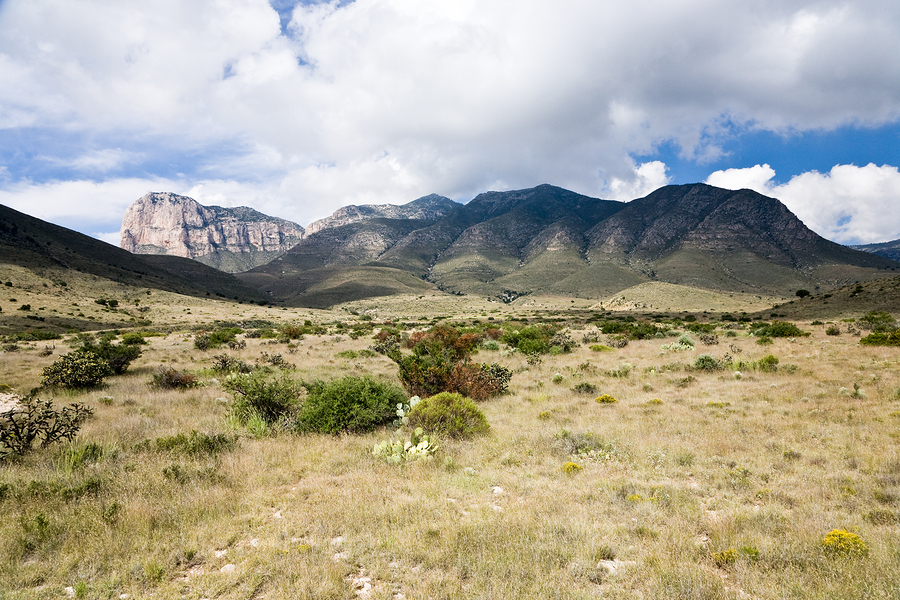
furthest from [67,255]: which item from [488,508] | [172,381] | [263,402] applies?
[488,508]

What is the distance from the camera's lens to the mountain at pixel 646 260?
371ft

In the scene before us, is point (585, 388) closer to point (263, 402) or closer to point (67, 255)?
point (263, 402)

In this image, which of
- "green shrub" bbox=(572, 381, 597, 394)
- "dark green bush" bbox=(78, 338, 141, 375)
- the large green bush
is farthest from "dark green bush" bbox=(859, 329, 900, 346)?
"dark green bush" bbox=(78, 338, 141, 375)

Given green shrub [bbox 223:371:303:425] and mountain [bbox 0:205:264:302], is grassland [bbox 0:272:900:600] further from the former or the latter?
mountain [bbox 0:205:264:302]

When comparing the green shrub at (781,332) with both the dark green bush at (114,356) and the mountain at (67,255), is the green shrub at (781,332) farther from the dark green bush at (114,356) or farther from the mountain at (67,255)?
the mountain at (67,255)

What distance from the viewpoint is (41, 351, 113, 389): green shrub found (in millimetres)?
12273

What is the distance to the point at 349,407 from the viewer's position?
350 inches

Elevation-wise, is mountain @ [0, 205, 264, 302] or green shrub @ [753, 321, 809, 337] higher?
mountain @ [0, 205, 264, 302]

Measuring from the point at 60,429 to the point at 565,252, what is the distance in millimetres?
165518

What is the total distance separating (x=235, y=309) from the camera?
6675cm

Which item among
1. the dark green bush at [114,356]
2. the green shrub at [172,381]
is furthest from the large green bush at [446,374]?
the dark green bush at [114,356]

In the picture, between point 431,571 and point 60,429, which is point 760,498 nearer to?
point 431,571

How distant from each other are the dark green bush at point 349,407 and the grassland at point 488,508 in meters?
0.39

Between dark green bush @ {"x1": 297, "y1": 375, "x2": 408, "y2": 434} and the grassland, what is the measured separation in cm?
39
